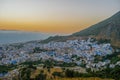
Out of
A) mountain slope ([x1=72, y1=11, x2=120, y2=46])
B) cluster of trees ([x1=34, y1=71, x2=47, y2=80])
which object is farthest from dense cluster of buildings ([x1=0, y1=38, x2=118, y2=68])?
cluster of trees ([x1=34, y1=71, x2=47, y2=80])

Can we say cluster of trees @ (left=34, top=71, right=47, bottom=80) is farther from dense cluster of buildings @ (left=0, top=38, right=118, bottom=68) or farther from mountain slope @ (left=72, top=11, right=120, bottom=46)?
mountain slope @ (left=72, top=11, right=120, bottom=46)

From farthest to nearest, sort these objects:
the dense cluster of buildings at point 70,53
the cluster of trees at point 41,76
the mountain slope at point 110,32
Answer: the mountain slope at point 110,32 < the dense cluster of buildings at point 70,53 < the cluster of trees at point 41,76

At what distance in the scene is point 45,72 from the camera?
131 feet

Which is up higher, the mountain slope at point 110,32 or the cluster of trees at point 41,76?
the mountain slope at point 110,32

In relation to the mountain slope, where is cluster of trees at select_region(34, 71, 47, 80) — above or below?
below

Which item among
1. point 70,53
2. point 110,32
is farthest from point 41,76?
point 110,32

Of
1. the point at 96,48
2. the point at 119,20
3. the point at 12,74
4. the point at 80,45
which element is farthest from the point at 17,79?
the point at 119,20

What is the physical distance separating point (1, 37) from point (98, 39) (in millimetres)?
59326

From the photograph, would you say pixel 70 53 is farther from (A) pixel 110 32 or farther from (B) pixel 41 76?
(B) pixel 41 76

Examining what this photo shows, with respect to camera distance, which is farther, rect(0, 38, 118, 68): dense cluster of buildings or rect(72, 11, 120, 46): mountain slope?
rect(72, 11, 120, 46): mountain slope

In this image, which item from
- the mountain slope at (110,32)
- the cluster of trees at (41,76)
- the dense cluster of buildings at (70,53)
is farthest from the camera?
the mountain slope at (110,32)

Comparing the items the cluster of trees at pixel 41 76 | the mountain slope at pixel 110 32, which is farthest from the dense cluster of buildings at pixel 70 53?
the cluster of trees at pixel 41 76

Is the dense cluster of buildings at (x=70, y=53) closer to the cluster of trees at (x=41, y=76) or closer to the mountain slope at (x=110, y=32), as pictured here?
the mountain slope at (x=110, y=32)

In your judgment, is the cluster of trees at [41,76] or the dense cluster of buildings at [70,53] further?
the dense cluster of buildings at [70,53]
